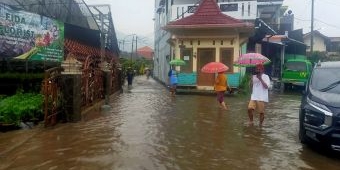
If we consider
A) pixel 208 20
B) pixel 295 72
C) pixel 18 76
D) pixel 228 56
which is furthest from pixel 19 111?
pixel 295 72

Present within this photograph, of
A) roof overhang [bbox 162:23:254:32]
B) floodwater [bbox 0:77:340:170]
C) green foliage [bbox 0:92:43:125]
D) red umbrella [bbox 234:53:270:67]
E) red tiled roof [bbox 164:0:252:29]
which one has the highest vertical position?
red tiled roof [bbox 164:0:252:29]

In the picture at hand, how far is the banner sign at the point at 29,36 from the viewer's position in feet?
48.8

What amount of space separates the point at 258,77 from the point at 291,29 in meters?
32.3

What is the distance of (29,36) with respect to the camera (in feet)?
53.2

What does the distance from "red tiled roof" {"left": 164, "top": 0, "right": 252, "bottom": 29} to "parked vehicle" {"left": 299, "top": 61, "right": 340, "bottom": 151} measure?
41.8 feet

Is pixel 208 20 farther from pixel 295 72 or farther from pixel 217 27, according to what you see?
pixel 295 72

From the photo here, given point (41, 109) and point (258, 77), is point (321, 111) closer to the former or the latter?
point (258, 77)

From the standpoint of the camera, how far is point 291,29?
40781mm

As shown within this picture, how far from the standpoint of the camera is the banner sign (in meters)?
14.9

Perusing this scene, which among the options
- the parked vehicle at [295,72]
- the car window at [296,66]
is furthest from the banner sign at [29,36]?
the car window at [296,66]

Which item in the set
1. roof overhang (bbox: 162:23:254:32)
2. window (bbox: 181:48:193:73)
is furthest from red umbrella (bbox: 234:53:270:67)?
A: window (bbox: 181:48:193:73)

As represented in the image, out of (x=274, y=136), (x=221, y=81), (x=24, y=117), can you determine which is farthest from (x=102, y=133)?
(x=221, y=81)

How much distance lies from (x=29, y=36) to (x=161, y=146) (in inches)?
407

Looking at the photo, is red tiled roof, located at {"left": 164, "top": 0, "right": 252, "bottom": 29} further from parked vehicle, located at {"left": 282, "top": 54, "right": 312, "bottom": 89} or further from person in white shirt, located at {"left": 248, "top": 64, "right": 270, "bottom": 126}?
person in white shirt, located at {"left": 248, "top": 64, "right": 270, "bottom": 126}
